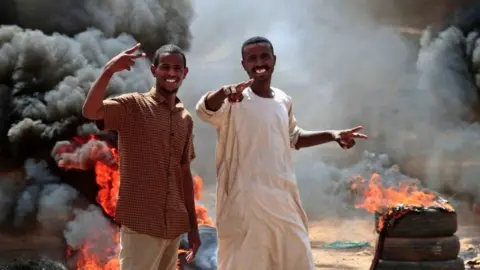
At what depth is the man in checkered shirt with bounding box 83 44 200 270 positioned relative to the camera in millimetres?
2520

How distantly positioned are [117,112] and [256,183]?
802mm

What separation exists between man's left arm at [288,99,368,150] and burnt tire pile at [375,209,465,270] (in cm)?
281

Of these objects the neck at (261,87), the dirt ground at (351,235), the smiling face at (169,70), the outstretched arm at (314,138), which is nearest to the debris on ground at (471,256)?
the dirt ground at (351,235)

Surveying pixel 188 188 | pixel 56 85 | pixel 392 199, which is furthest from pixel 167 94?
pixel 56 85

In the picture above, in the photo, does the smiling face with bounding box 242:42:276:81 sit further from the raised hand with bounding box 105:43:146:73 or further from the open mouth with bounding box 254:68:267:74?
the raised hand with bounding box 105:43:146:73

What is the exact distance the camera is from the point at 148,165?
8.50 ft

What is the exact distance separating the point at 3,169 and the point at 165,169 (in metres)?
6.88

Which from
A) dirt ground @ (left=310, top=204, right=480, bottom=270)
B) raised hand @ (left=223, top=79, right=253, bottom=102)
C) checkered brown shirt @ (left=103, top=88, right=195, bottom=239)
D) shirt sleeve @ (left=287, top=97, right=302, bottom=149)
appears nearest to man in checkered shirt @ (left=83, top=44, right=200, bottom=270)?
checkered brown shirt @ (left=103, top=88, right=195, bottom=239)

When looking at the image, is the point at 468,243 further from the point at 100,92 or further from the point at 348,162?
the point at 100,92

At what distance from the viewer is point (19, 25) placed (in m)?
9.12

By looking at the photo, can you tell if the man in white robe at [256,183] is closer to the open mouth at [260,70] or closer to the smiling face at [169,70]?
the open mouth at [260,70]

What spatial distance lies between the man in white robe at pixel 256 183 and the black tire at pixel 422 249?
3079mm

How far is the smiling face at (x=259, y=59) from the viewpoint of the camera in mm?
2846

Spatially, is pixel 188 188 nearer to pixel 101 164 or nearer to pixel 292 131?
pixel 292 131
